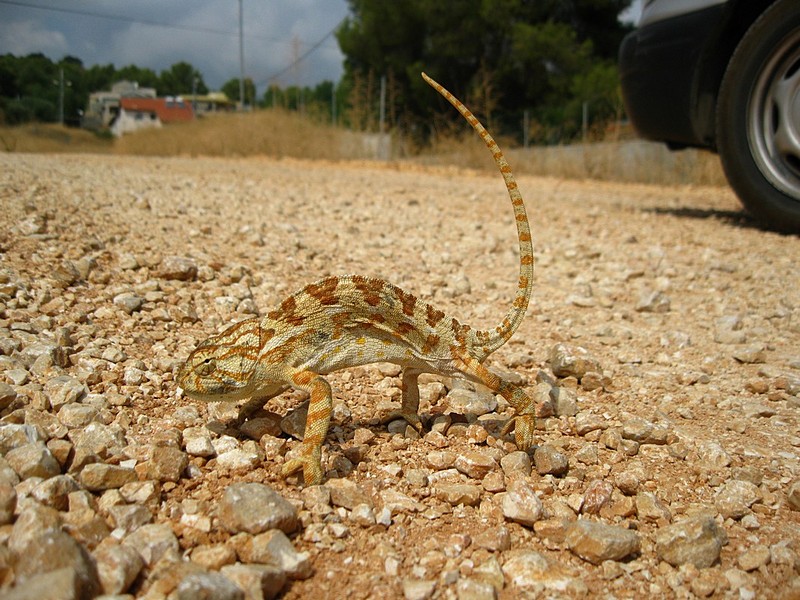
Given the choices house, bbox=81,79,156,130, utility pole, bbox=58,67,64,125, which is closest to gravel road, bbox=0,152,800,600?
utility pole, bbox=58,67,64,125

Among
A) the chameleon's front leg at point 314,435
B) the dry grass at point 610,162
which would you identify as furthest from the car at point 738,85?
the dry grass at point 610,162

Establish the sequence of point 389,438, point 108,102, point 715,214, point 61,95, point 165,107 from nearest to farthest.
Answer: point 389,438, point 715,214, point 61,95, point 108,102, point 165,107

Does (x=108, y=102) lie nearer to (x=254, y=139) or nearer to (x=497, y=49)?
(x=254, y=139)

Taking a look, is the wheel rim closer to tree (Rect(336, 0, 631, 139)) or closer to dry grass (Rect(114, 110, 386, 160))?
dry grass (Rect(114, 110, 386, 160))

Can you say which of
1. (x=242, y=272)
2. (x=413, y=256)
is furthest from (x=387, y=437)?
(x=413, y=256)

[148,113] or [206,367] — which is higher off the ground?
[148,113]

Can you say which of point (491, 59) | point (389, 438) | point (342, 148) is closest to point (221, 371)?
point (389, 438)

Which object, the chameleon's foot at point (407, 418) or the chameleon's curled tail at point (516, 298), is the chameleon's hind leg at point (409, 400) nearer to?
the chameleon's foot at point (407, 418)
